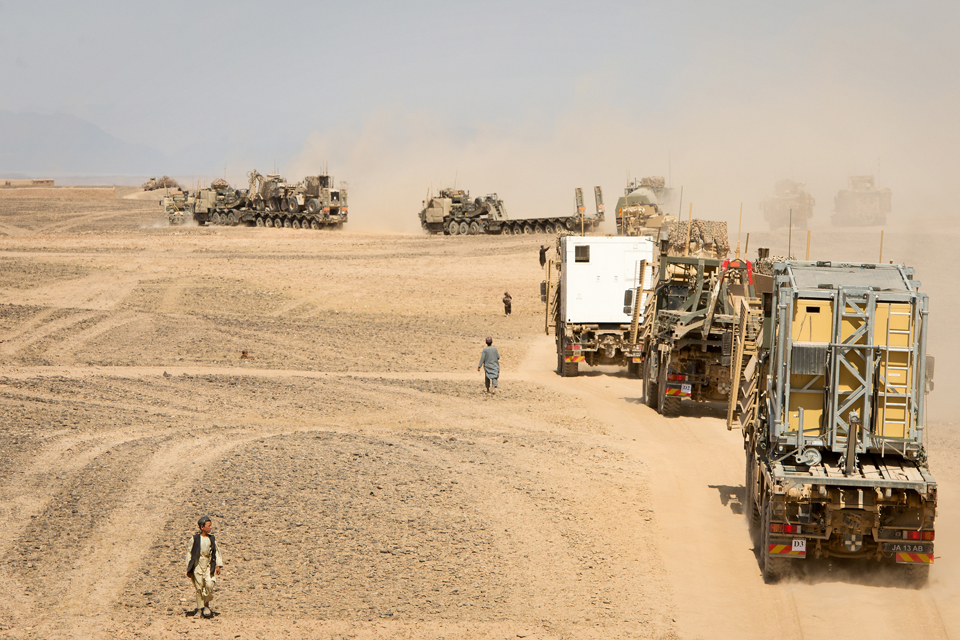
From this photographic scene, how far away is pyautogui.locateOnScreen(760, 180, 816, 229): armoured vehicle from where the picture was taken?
59062 millimetres

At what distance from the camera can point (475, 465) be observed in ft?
45.4

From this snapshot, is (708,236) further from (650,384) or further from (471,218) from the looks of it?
(471,218)

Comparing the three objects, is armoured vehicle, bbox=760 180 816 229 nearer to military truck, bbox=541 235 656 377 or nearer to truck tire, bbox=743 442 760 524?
military truck, bbox=541 235 656 377

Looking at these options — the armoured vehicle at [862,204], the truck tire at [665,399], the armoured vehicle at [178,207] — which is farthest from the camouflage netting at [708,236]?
the armoured vehicle at [178,207]

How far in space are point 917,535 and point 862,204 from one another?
177 ft

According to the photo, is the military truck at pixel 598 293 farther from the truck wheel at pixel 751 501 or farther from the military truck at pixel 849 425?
the military truck at pixel 849 425

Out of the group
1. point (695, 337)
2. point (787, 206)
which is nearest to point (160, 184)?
point (787, 206)

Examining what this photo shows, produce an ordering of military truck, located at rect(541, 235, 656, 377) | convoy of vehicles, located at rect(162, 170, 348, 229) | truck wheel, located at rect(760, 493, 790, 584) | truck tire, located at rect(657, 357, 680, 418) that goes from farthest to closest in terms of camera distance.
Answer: convoy of vehicles, located at rect(162, 170, 348, 229), military truck, located at rect(541, 235, 656, 377), truck tire, located at rect(657, 357, 680, 418), truck wheel, located at rect(760, 493, 790, 584)

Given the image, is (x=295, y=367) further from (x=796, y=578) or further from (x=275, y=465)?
(x=796, y=578)

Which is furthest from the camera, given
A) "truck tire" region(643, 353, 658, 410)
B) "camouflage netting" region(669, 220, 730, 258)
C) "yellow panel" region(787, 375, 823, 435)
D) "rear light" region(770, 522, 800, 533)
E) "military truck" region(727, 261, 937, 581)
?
"camouflage netting" region(669, 220, 730, 258)

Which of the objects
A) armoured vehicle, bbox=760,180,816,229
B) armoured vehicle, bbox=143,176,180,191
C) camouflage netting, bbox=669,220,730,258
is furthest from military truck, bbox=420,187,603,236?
armoured vehicle, bbox=143,176,180,191

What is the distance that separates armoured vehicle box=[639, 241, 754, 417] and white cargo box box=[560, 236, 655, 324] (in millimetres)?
2725

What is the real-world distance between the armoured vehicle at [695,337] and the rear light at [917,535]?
A: 6.87 metres

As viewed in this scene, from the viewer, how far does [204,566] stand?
340 inches
